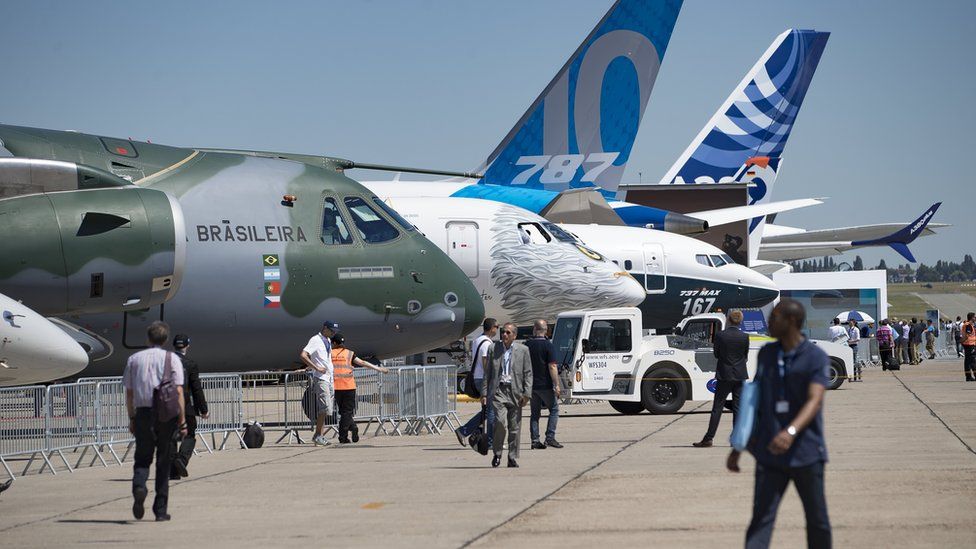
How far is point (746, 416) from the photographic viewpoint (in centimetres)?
744

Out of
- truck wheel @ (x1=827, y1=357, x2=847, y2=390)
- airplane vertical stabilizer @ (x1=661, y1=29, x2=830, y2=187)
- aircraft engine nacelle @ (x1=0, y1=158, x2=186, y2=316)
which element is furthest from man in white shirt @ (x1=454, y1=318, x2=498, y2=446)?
airplane vertical stabilizer @ (x1=661, y1=29, x2=830, y2=187)

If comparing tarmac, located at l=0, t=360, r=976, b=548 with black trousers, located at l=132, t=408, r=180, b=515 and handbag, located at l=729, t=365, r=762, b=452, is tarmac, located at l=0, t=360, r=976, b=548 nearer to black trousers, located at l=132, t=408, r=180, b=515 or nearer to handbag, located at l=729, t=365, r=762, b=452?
black trousers, located at l=132, t=408, r=180, b=515

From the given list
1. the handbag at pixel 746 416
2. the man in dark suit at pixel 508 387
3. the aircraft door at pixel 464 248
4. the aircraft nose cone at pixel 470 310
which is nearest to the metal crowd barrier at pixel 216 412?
the aircraft nose cone at pixel 470 310

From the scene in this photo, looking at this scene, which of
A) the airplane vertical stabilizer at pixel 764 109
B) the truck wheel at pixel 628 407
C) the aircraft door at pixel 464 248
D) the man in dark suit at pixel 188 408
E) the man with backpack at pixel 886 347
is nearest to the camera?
the man in dark suit at pixel 188 408

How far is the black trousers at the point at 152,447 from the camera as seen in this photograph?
11070mm

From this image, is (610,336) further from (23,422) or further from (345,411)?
(23,422)

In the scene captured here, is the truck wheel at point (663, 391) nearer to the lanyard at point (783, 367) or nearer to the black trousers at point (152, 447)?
the black trousers at point (152, 447)

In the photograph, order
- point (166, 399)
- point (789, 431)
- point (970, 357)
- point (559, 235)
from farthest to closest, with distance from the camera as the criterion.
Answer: point (970, 357), point (559, 235), point (166, 399), point (789, 431)

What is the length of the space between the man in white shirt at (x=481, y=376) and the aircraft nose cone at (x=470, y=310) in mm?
1041

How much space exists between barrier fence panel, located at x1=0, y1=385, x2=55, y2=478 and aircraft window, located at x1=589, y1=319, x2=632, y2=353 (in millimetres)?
11622

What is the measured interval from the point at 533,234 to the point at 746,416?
18.0m

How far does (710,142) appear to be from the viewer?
53.3 m

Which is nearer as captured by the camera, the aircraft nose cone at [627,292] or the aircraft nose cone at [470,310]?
the aircraft nose cone at [470,310]

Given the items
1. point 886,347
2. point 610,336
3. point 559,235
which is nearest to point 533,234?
point 559,235
